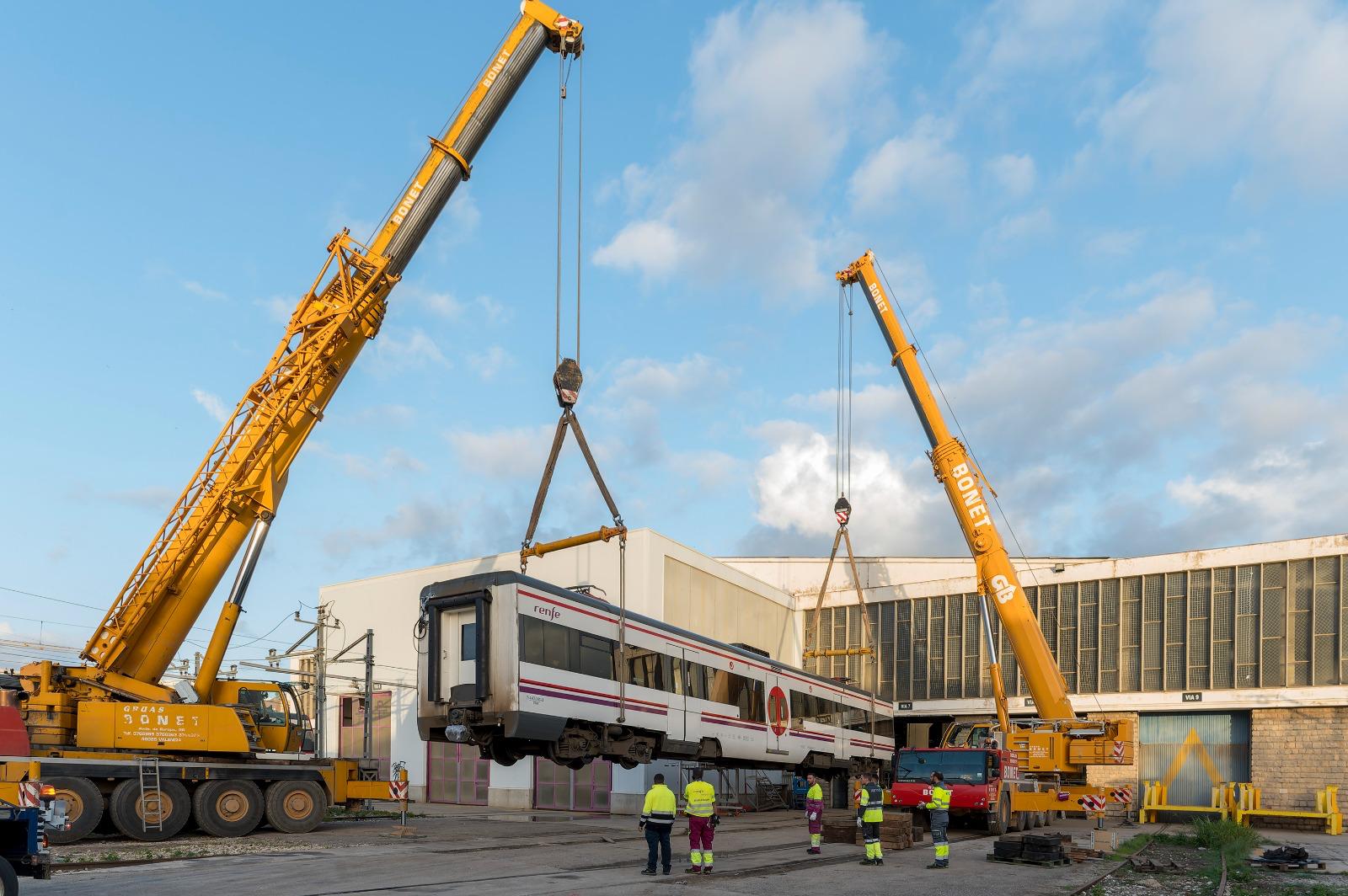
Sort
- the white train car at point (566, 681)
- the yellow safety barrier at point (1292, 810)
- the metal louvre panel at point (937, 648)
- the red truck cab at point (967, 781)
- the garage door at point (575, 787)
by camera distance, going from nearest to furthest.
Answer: the white train car at point (566, 681)
the red truck cab at point (967, 781)
the yellow safety barrier at point (1292, 810)
the garage door at point (575, 787)
the metal louvre panel at point (937, 648)

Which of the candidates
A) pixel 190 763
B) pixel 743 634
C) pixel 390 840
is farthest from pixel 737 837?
pixel 743 634

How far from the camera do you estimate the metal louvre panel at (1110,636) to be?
3628 centimetres

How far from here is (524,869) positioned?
15.6 m

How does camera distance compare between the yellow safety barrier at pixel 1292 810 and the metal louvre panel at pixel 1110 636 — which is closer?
the yellow safety barrier at pixel 1292 810

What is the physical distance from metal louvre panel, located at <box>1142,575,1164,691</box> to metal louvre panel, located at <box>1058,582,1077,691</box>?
2391 millimetres

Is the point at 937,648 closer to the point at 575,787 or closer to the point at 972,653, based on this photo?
the point at 972,653

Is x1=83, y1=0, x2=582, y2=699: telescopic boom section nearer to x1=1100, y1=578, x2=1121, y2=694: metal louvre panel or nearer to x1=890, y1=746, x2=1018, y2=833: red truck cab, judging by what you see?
x1=890, y1=746, x2=1018, y2=833: red truck cab

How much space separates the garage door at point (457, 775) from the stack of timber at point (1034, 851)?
22.4 m

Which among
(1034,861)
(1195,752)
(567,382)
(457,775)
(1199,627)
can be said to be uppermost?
(567,382)

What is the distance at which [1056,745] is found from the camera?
995 inches

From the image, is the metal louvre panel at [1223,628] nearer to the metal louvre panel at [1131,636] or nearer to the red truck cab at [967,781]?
the metal louvre panel at [1131,636]

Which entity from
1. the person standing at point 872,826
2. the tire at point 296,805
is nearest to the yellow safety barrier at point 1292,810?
the person standing at point 872,826

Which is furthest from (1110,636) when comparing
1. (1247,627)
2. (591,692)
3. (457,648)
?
(457,648)

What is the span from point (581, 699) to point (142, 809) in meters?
8.69
